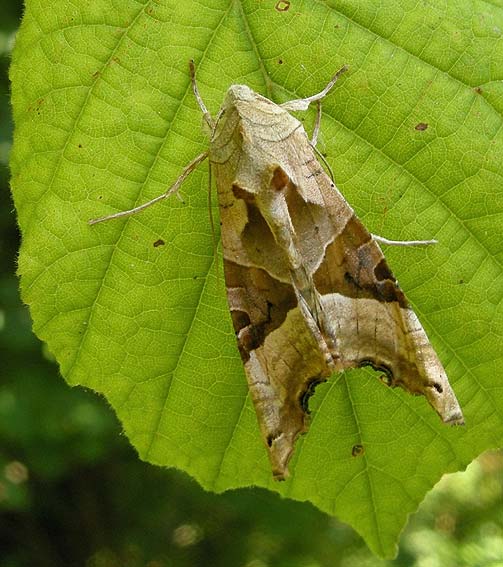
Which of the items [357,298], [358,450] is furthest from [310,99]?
[358,450]

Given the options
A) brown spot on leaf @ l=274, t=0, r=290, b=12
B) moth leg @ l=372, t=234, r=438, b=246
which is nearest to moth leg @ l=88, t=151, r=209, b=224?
brown spot on leaf @ l=274, t=0, r=290, b=12

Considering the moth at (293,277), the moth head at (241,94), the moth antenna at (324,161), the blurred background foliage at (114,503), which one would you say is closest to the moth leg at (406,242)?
the moth at (293,277)

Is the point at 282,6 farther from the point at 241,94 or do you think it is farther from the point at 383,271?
the point at 383,271

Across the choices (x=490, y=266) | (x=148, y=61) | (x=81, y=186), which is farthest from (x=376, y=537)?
(x=148, y=61)

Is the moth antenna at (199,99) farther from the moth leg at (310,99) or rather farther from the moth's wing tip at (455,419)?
the moth's wing tip at (455,419)

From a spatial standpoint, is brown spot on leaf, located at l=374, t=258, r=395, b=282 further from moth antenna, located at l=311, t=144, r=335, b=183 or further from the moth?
moth antenna, located at l=311, t=144, r=335, b=183

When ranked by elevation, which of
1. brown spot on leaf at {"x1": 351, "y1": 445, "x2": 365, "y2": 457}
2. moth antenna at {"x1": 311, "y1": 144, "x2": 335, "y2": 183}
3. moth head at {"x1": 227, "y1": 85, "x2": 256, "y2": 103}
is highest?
moth head at {"x1": 227, "y1": 85, "x2": 256, "y2": 103}

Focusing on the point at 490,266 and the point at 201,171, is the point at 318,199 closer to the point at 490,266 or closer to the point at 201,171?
the point at 201,171
